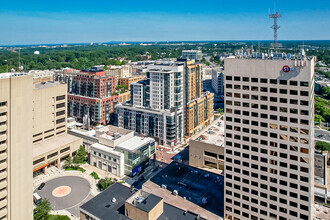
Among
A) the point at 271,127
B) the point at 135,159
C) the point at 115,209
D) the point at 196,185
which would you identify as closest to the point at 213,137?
the point at 135,159

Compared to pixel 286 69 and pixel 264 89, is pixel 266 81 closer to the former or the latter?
pixel 264 89

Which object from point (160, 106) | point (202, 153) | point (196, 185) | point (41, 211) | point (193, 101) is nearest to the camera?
point (41, 211)

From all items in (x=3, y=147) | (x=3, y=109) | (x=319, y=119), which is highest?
(x=3, y=109)

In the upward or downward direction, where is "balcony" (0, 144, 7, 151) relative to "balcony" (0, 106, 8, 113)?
downward

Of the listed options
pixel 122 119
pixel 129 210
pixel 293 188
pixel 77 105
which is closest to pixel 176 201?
pixel 129 210

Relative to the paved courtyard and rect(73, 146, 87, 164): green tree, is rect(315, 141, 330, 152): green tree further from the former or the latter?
rect(73, 146, 87, 164): green tree

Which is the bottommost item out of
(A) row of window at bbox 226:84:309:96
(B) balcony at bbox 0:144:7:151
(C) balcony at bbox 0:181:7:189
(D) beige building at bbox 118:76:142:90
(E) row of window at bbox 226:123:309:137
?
(C) balcony at bbox 0:181:7:189

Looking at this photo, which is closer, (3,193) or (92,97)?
(3,193)

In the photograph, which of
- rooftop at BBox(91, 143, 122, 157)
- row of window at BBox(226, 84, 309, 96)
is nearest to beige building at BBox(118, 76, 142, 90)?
rooftop at BBox(91, 143, 122, 157)
